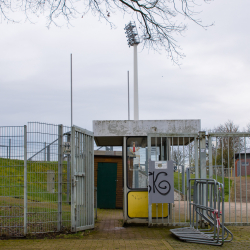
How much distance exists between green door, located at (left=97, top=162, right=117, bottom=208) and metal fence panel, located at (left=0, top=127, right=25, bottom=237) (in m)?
7.98

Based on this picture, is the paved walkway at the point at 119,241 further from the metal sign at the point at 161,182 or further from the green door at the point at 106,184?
the green door at the point at 106,184

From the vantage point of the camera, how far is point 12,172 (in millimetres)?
6926

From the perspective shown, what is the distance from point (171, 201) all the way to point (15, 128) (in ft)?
13.5

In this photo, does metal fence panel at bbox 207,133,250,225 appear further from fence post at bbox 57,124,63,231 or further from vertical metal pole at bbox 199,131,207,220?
fence post at bbox 57,124,63,231

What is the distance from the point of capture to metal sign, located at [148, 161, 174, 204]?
27.8 ft

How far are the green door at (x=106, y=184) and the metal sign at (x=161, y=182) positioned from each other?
6.58 m

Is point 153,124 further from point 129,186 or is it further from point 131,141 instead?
point 129,186

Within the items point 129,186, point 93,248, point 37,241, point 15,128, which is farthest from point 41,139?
point 129,186

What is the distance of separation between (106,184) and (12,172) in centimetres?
838

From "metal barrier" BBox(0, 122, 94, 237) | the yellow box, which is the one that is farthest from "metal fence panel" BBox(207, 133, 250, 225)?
"metal barrier" BBox(0, 122, 94, 237)

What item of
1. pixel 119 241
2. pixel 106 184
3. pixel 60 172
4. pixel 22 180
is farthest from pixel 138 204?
pixel 106 184

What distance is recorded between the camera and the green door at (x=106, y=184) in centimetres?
1482

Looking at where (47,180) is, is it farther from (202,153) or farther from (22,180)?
(202,153)

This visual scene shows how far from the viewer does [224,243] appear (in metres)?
6.65
